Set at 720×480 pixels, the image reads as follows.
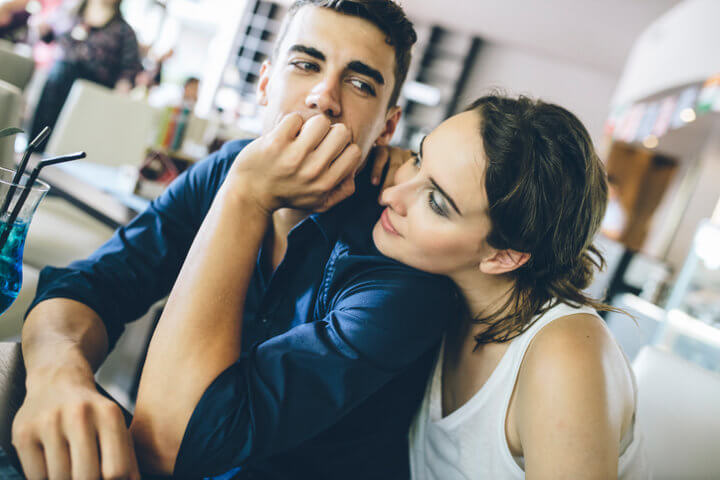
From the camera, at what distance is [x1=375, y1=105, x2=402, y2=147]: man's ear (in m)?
1.33

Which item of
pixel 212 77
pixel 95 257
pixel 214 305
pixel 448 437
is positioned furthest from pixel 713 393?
pixel 212 77

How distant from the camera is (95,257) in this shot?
45.1 inches

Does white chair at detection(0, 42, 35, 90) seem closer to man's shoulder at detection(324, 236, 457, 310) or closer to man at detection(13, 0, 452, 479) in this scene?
man at detection(13, 0, 452, 479)

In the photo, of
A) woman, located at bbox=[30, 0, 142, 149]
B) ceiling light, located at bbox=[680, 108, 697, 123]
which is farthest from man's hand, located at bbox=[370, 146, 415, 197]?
ceiling light, located at bbox=[680, 108, 697, 123]

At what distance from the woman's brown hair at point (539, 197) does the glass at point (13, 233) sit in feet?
2.56

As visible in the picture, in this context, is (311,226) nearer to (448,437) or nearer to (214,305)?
(214,305)

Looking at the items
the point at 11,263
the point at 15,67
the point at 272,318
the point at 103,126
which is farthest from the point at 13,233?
the point at 103,126

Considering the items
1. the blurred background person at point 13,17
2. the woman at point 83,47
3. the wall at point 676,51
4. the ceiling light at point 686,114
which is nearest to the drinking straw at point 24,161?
the woman at point 83,47

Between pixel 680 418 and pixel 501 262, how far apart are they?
2.33 ft

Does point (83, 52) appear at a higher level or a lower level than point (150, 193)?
higher

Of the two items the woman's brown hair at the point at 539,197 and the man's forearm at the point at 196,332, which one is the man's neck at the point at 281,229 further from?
the woman's brown hair at the point at 539,197

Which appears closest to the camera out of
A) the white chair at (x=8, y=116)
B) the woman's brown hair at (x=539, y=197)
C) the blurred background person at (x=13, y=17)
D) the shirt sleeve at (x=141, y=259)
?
the woman's brown hair at (x=539, y=197)

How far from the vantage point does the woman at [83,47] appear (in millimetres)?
2902

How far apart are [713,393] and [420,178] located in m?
0.98
